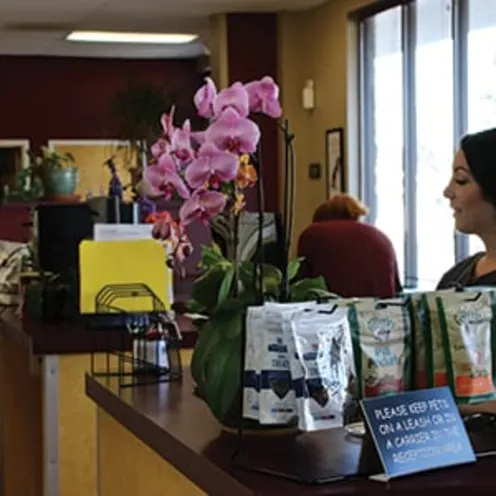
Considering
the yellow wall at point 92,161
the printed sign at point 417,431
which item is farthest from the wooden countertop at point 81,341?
the yellow wall at point 92,161

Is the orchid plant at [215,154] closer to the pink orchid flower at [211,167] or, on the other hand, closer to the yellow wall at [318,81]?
the pink orchid flower at [211,167]

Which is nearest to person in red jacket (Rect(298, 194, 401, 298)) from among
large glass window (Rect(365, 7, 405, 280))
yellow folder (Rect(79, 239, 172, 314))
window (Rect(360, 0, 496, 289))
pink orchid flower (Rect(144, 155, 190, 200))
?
window (Rect(360, 0, 496, 289))

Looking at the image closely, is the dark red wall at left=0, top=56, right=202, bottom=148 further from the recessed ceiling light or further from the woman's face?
the woman's face

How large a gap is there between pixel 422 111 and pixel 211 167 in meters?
4.86

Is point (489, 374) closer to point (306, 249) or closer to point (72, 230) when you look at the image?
point (72, 230)

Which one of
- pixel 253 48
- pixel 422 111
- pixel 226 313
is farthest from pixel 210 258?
pixel 253 48

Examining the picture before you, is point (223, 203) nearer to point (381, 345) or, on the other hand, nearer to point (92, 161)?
point (381, 345)

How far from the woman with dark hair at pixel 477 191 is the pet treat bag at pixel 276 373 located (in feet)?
2.48

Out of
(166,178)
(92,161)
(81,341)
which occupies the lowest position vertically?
(81,341)

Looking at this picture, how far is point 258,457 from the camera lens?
156 cm

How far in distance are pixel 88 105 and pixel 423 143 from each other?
551cm

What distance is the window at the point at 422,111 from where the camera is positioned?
579cm

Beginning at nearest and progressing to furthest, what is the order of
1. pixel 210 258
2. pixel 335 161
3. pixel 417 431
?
pixel 417 431
pixel 210 258
pixel 335 161

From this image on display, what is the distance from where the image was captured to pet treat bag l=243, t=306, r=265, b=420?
5.23 feet
